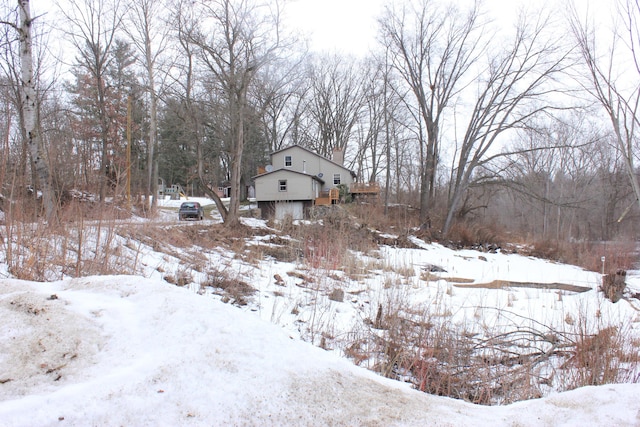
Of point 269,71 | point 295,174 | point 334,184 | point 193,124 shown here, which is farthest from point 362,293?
point 334,184

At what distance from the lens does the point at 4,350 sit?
179 cm

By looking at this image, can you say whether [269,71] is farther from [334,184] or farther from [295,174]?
[334,184]

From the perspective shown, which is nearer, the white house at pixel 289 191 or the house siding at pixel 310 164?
the white house at pixel 289 191

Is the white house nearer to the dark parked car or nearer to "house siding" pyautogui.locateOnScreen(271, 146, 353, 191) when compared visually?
"house siding" pyautogui.locateOnScreen(271, 146, 353, 191)

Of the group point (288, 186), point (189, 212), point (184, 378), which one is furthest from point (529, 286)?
point (288, 186)

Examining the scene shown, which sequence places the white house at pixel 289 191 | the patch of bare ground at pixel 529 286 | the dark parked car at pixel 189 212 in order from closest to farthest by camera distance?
the patch of bare ground at pixel 529 286, the dark parked car at pixel 189 212, the white house at pixel 289 191

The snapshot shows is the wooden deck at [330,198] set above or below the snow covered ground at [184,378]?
above

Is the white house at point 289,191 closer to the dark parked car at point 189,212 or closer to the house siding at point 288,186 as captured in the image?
the house siding at point 288,186

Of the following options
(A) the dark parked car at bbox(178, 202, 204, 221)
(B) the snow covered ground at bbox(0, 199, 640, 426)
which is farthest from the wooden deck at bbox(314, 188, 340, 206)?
(B) the snow covered ground at bbox(0, 199, 640, 426)

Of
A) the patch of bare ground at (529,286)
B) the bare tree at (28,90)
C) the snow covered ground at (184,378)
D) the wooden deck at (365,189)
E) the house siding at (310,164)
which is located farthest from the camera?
the house siding at (310,164)

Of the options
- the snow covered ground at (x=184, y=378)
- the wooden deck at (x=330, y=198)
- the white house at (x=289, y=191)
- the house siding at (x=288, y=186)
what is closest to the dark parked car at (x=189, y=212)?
the white house at (x=289, y=191)

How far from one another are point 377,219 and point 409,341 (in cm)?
1654

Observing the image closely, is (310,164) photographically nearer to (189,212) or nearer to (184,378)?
(189,212)

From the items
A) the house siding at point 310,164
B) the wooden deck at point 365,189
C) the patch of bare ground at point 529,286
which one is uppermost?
the house siding at point 310,164
